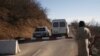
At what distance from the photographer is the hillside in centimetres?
4641

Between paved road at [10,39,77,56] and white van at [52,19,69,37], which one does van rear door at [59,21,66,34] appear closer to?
white van at [52,19,69,37]

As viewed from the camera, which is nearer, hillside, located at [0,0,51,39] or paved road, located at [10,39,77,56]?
paved road, located at [10,39,77,56]

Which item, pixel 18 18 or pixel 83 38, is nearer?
pixel 83 38

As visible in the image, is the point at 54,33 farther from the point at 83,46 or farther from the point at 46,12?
the point at 83,46

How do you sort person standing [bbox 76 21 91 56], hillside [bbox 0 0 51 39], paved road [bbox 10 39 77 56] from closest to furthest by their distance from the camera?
1. person standing [bbox 76 21 91 56]
2. paved road [bbox 10 39 77 56]
3. hillside [bbox 0 0 51 39]

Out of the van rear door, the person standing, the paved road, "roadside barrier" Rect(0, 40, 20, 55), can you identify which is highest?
the van rear door

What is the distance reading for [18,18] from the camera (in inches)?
2095

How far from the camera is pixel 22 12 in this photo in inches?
2189

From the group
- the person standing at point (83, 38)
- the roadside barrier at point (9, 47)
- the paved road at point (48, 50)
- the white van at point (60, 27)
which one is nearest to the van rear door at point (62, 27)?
the white van at point (60, 27)

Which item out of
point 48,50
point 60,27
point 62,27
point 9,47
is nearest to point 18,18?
point 60,27

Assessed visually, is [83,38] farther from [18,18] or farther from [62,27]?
[18,18]

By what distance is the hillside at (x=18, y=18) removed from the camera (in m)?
46.4

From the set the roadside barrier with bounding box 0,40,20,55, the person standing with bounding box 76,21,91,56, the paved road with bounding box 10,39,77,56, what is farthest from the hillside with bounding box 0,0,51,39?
the person standing with bounding box 76,21,91,56

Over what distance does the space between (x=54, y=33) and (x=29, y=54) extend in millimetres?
24051
